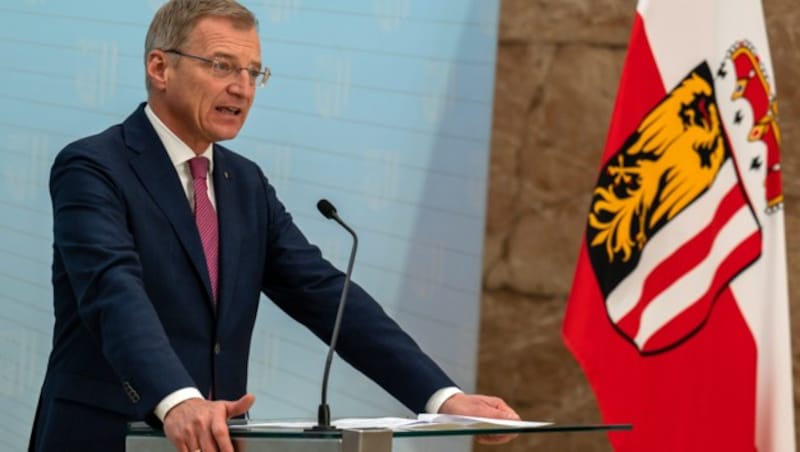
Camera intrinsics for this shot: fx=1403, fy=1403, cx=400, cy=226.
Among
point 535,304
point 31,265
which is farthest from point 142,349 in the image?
point 535,304

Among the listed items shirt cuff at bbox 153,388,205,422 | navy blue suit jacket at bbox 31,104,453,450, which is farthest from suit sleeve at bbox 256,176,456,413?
shirt cuff at bbox 153,388,205,422

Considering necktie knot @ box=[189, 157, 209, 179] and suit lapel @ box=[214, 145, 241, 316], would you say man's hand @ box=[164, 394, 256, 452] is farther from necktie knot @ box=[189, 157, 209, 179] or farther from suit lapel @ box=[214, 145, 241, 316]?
necktie knot @ box=[189, 157, 209, 179]

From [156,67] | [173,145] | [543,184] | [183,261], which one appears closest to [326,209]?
[183,261]

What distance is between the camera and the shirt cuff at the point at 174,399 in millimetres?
2105

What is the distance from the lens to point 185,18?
2689mm

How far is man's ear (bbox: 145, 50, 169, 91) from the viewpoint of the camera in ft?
8.86

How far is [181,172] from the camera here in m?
2.66

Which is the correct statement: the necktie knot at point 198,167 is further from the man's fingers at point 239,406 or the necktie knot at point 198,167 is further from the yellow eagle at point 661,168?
the yellow eagle at point 661,168

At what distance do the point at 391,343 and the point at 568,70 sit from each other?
2.27 m

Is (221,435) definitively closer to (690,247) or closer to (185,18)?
(185,18)

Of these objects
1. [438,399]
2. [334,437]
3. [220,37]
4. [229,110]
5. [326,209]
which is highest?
[220,37]

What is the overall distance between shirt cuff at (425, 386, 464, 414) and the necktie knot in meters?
0.60

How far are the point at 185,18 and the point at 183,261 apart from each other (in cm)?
49

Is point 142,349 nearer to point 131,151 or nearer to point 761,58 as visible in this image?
point 131,151
